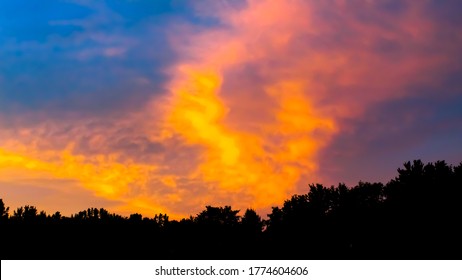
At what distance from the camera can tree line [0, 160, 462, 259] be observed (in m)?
40.8

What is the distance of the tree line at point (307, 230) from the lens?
4081 cm

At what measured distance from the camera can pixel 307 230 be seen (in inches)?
2184

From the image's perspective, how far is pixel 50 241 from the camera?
47500 mm
